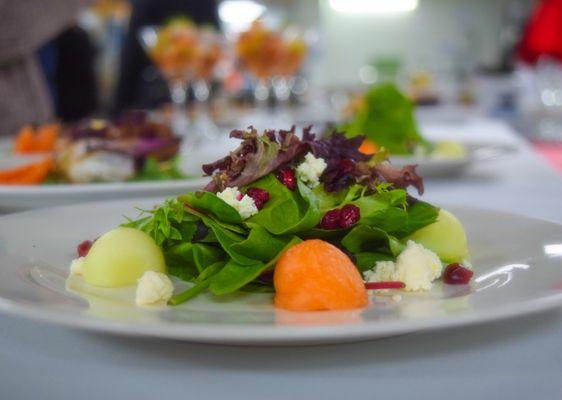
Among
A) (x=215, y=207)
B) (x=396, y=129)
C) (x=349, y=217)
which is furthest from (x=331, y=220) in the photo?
(x=396, y=129)

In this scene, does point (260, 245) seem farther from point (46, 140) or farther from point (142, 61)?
point (142, 61)

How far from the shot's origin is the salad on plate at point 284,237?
742mm

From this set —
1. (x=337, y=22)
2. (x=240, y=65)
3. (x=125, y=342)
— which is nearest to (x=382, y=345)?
(x=125, y=342)

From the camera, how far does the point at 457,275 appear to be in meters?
0.81

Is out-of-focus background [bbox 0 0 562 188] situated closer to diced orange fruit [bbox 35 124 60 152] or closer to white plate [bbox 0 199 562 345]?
diced orange fruit [bbox 35 124 60 152]

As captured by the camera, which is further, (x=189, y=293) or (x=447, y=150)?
(x=447, y=150)

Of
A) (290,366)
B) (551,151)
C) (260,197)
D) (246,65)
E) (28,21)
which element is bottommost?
(551,151)

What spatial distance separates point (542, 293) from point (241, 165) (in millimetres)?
350

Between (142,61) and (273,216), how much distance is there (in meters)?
4.15

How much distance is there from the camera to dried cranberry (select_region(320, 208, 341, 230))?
84 centimetres

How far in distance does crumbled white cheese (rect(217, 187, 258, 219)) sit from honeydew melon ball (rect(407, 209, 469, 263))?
19 centimetres

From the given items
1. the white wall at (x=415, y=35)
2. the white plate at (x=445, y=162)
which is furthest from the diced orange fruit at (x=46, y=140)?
the white wall at (x=415, y=35)

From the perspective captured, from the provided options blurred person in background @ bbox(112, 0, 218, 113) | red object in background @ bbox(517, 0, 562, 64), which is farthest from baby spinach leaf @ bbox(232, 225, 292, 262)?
red object in background @ bbox(517, 0, 562, 64)

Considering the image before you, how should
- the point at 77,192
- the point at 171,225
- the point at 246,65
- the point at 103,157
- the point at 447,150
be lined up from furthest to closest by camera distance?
the point at 246,65, the point at 447,150, the point at 103,157, the point at 77,192, the point at 171,225
